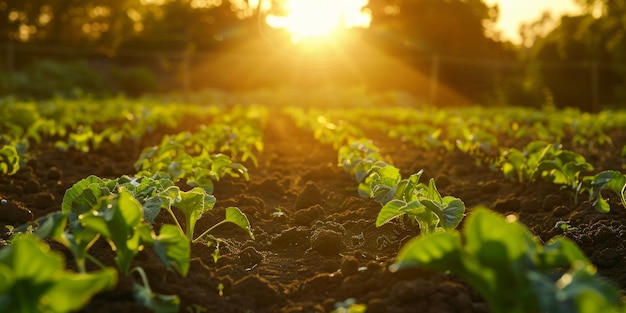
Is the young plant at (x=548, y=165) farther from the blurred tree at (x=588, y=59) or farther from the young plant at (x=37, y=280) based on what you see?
the blurred tree at (x=588, y=59)

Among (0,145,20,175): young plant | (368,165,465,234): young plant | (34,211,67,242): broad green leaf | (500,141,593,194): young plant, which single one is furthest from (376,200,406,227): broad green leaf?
(0,145,20,175): young plant

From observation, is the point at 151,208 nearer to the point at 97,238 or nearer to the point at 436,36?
the point at 97,238

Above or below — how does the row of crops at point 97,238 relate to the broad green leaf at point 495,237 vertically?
below

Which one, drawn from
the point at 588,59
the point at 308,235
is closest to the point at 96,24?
the point at 588,59

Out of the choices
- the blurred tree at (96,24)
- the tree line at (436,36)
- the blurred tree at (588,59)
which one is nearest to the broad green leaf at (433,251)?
the tree line at (436,36)

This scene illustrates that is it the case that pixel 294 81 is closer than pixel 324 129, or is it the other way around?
pixel 324 129

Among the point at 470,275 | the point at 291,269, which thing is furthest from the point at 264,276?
the point at 470,275

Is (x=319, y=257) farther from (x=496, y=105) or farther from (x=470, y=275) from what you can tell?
(x=496, y=105)

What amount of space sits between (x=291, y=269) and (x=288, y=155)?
4749 millimetres

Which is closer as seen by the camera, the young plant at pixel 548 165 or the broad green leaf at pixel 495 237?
the broad green leaf at pixel 495 237

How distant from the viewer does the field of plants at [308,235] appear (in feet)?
6.30

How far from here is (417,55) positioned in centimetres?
2569

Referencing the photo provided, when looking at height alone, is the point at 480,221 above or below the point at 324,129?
above

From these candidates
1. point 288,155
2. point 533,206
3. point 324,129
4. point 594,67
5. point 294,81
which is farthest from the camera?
point 294,81
